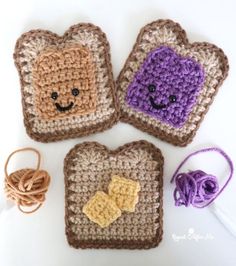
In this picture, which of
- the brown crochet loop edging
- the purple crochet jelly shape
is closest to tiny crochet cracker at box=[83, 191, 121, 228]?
the brown crochet loop edging

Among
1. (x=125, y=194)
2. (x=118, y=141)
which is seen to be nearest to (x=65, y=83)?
(x=118, y=141)

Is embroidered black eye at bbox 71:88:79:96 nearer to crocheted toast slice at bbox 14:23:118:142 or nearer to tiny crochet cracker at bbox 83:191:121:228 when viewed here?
crocheted toast slice at bbox 14:23:118:142

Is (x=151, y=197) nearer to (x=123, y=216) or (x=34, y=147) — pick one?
(x=123, y=216)

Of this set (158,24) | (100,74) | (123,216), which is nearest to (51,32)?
(100,74)

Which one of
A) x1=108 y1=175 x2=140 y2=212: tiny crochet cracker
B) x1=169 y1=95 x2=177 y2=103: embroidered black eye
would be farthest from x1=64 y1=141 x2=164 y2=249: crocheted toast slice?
x1=169 y1=95 x2=177 y2=103: embroidered black eye

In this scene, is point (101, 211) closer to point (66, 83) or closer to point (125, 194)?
point (125, 194)

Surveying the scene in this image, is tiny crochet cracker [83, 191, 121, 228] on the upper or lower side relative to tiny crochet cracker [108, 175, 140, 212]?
lower

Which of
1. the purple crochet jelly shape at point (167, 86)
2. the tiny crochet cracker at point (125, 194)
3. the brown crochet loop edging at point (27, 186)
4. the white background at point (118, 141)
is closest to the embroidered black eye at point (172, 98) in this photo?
the purple crochet jelly shape at point (167, 86)

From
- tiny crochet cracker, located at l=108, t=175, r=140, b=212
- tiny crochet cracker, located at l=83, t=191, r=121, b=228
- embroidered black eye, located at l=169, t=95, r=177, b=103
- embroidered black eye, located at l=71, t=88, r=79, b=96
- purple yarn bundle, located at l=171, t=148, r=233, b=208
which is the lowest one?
tiny crochet cracker, located at l=83, t=191, r=121, b=228
